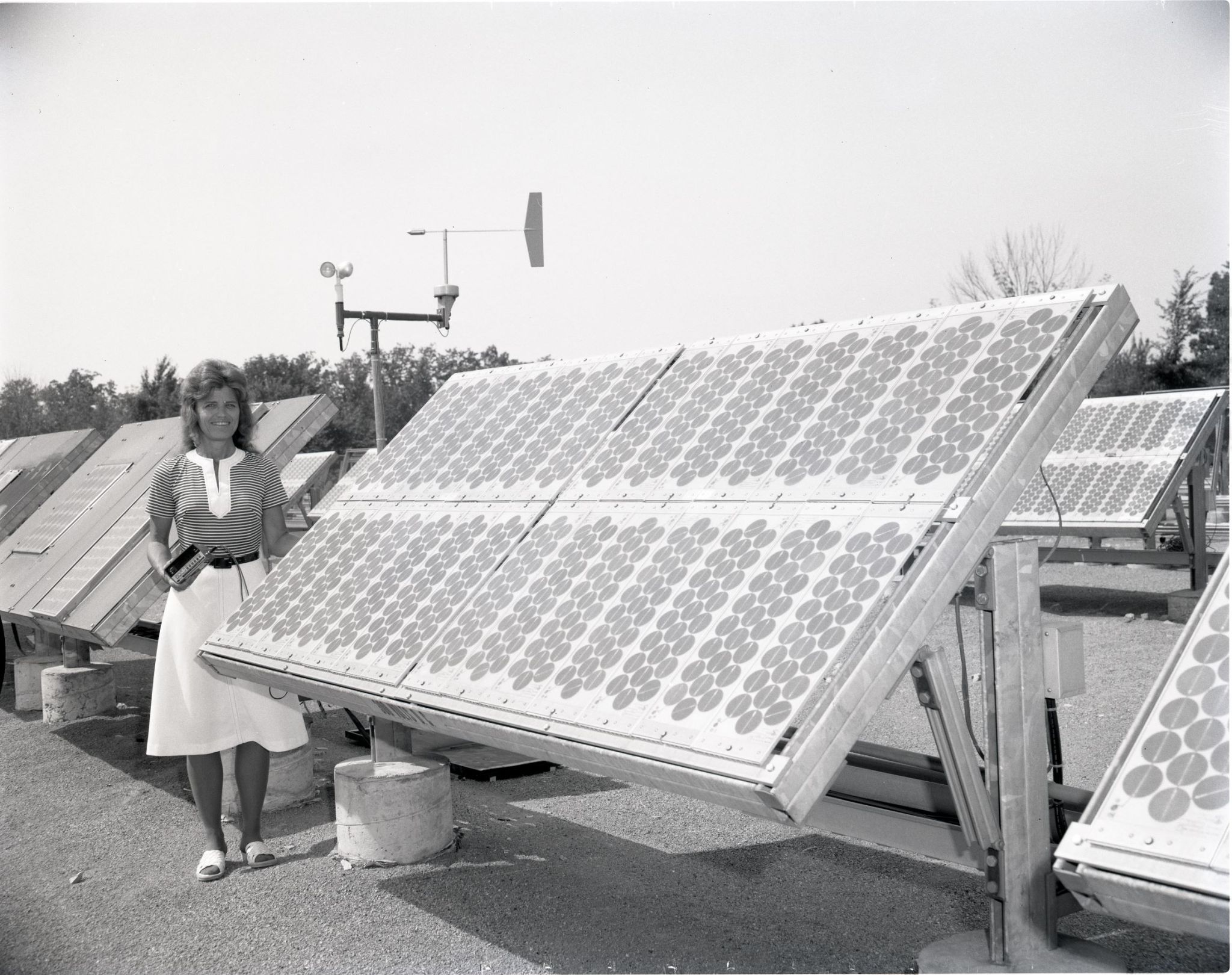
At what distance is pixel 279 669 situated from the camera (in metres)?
4.21

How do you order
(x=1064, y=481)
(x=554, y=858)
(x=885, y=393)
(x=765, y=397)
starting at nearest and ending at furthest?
(x=885, y=393)
(x=765, y=397)
(x=554, y=858)
(x=1064, y=481)

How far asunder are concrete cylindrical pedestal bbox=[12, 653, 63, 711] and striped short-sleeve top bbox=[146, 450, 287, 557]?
4.32 m

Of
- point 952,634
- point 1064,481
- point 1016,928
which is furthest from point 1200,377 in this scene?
point 1016,928

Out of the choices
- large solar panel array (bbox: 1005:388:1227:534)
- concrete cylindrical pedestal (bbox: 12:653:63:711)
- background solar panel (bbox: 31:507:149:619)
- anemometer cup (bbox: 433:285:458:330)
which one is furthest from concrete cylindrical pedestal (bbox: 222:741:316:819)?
anemometer cup (bbox: 433:285:458:330)

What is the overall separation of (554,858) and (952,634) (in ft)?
20.7

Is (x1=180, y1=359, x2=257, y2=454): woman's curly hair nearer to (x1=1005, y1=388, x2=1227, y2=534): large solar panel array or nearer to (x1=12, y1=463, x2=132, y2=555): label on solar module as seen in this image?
(x1=12, y1=463, x2=132, y2=555): label on solar module

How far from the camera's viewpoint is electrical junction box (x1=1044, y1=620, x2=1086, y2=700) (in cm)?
318

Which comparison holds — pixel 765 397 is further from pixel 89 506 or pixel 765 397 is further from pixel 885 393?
pixel 89 506

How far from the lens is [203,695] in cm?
482

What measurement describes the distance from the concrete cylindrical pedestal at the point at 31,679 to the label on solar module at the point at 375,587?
4579mm

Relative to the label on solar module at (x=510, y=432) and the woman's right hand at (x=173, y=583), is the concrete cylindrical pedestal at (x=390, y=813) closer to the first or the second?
the woman's right hand at (x=173, y=583)

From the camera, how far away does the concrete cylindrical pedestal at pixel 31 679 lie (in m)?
8.54

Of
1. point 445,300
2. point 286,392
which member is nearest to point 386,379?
point 286,392

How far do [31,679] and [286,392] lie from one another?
44.8m
